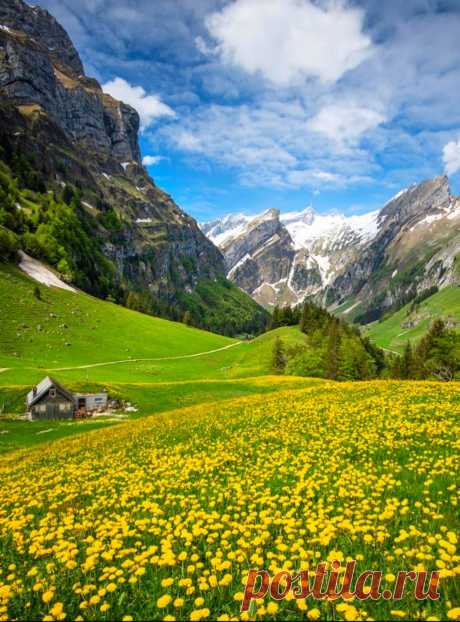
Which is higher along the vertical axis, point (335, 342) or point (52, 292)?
point (52, 292)

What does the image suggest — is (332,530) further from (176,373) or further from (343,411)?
(176,373)

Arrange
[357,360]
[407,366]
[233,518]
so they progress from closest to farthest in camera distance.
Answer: [233,518] < [357,360] < [407,366]

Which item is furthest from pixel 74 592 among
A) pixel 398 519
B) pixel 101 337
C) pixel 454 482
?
pixel 101 337

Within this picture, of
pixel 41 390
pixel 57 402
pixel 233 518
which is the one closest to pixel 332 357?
pixel 57 402

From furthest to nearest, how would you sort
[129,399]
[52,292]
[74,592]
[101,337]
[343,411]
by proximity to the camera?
[52,292]
[101,337]
[129,399]
[343,411]
[74,592]

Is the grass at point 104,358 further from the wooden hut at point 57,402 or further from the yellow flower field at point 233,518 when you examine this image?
the yellow flower field at point 233,518

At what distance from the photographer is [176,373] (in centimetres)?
9375

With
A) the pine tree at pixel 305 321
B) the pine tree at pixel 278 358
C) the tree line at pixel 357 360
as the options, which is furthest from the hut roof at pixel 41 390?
the pine tree at pixel 305 321

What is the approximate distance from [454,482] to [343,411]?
11582mm

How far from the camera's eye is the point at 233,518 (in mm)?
9734

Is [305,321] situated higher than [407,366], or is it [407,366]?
[305,321]

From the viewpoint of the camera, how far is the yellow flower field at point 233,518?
6.44m

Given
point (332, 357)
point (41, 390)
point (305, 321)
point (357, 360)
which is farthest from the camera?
point (305, 321)

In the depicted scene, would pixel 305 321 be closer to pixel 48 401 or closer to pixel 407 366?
pixel 407 366
